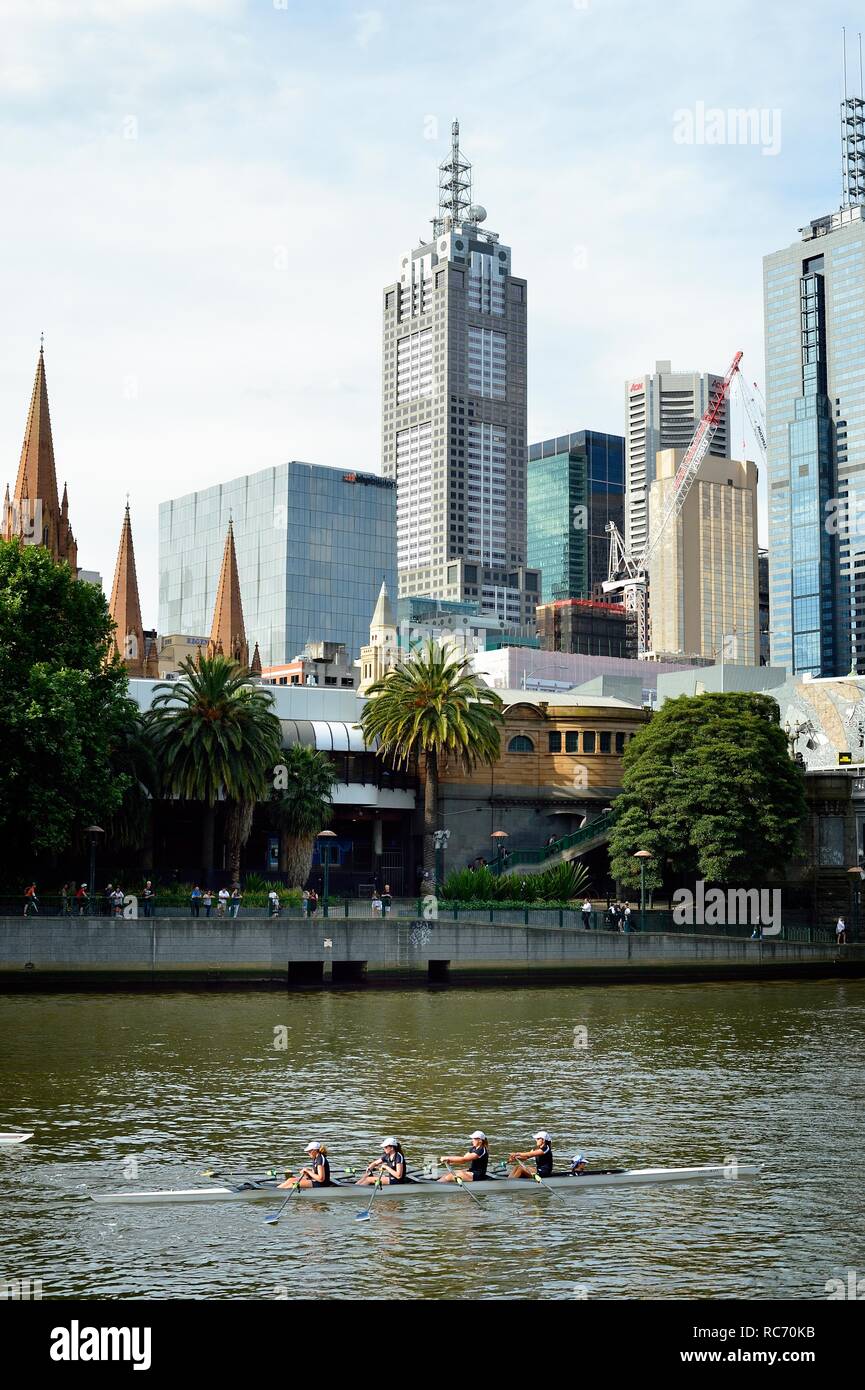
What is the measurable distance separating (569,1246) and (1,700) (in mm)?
42292

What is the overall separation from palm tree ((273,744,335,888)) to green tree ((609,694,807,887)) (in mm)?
15524

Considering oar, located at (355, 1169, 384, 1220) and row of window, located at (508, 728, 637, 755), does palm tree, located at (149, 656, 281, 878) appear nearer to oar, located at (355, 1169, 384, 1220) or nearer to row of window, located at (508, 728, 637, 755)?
row of window, located at (508, 728, 637, 755)

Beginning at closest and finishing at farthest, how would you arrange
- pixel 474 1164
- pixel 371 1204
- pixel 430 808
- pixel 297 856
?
1. pixel 371 1204
2. pixel 474 1164
3. pixel 430 808
4. pixel 297 856

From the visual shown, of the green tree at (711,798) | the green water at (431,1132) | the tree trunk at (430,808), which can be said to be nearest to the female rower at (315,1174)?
the green water at (431,1132)

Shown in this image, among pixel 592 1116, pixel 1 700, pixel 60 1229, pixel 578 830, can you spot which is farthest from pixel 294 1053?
pixel 578 830

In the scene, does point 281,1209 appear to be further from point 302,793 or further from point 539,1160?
point 302,793

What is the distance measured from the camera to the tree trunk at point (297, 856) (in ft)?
270

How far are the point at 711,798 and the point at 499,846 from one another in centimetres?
1323

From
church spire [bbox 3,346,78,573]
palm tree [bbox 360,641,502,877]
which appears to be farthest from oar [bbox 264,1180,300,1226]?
church spire [bbox 3,346,78,573]

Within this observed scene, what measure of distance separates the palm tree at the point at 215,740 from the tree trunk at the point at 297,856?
8184 millimetres

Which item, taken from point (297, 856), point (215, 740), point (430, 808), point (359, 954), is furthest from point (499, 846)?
point (359, 954)

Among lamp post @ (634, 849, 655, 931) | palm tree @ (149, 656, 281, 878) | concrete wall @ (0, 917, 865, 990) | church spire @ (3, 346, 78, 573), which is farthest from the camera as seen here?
church spire @ (3, 346, 78, 573)

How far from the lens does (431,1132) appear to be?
33.0m

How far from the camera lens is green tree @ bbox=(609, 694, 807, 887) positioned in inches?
2970
